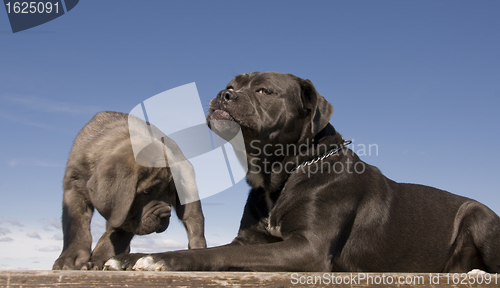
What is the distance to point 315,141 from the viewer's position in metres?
4.28

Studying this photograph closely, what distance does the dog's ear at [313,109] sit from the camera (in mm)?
4262

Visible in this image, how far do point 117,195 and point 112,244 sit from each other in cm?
89

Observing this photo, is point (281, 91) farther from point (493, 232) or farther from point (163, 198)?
point (493, 232)

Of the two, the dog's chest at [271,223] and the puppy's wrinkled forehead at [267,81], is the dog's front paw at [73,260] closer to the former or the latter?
the dog's chest at [271,223]

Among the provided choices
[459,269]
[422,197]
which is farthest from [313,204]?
[459,269]

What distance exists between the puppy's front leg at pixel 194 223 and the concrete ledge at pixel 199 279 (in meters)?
2.84

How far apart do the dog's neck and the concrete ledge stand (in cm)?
166

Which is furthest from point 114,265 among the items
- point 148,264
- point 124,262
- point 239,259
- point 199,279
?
point 199,279

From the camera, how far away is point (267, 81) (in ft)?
14.6

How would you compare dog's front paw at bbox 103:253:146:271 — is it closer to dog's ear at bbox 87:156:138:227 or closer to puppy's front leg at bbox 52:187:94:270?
puppy's front leg at bbox 52:187:94:270

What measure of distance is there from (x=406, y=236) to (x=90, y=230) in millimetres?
3313

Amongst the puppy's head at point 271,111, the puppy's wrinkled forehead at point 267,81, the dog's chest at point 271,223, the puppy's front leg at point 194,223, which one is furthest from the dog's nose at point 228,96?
the puppy's front leg at point 194,223

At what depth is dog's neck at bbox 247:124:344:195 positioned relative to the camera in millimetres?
4180

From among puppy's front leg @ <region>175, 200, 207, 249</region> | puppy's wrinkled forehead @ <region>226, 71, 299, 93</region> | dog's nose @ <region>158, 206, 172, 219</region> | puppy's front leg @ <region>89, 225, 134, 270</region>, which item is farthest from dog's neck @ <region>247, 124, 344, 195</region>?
puppy's front leg @ <region>89, 225, 134, 270</region>
